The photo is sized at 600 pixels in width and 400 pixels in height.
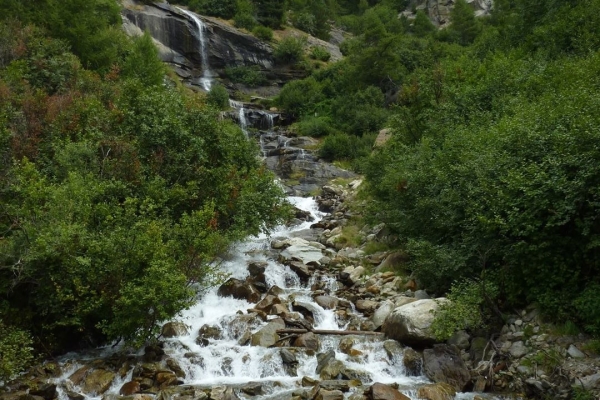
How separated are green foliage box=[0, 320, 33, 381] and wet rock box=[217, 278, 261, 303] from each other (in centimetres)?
580

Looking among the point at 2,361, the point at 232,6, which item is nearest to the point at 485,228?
the point at 2,361

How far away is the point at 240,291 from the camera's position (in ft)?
47.2

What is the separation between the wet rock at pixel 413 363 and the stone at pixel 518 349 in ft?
6.24

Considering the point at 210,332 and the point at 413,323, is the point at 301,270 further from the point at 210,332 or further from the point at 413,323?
the point at 413,323

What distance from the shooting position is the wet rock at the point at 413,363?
10.2m

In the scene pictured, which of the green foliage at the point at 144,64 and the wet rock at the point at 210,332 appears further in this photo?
the green foliage at the point at 144,64

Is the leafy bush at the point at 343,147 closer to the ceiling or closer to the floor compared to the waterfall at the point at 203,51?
closer to the floor

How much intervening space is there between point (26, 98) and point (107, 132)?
11.3ft

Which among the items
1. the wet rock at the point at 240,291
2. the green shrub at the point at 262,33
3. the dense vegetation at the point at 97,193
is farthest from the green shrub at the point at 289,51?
the wet rock at the point at 240,291

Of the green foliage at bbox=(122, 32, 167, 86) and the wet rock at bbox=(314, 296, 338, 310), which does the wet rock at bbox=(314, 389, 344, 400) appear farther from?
the green foliage at bbox=(122, 32, 167, 86)

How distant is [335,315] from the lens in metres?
13.0

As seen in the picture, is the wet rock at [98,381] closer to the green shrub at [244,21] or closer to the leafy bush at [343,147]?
the leafy bush at [343,147]

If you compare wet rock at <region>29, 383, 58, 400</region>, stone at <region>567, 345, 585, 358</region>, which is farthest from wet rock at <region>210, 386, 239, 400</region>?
stone at <region>567, 345, 585, 358</region>

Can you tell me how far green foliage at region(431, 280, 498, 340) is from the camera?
32.9 ft
